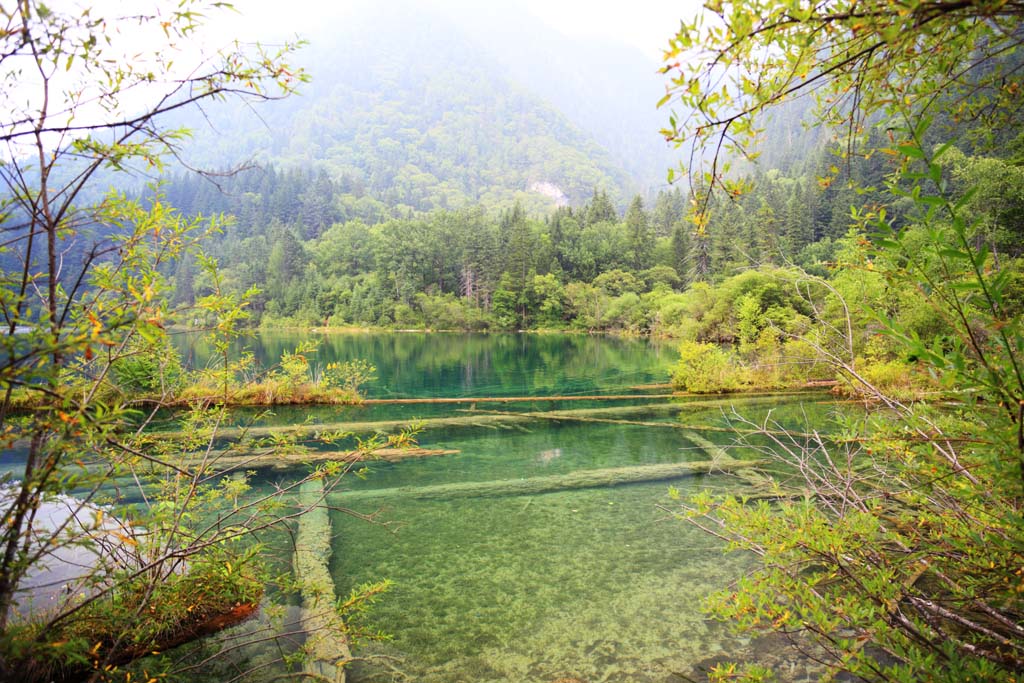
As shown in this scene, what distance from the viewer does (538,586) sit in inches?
186

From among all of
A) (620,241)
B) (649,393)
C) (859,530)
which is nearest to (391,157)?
(620,241)

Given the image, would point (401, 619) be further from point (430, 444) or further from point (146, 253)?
point (430, 444)

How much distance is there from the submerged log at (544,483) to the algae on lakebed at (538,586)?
0.91 feet

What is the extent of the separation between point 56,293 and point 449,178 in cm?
17978

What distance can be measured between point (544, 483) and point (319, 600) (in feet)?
14.1

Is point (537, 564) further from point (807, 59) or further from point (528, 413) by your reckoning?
point (528, 413)

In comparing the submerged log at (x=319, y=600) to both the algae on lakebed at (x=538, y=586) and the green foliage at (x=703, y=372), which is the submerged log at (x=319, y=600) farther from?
the green foliage at (x=703, y=372)

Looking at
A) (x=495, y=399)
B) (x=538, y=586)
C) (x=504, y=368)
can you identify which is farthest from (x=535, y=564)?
(x=504, y=368)

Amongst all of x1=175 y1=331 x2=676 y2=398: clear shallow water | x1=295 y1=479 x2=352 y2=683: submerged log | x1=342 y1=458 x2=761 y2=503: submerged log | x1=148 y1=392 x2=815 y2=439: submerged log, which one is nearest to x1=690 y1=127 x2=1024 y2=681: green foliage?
x1=295 y1=479 x2=352 y2=683: submerged log

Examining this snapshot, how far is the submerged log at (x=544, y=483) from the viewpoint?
23.3ft

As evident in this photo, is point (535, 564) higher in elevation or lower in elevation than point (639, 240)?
lower

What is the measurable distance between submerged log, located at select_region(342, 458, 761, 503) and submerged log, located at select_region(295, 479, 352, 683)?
103 centimetres

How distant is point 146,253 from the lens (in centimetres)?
252

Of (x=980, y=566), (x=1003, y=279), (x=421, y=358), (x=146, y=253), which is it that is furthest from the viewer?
(x=421, y=358)
